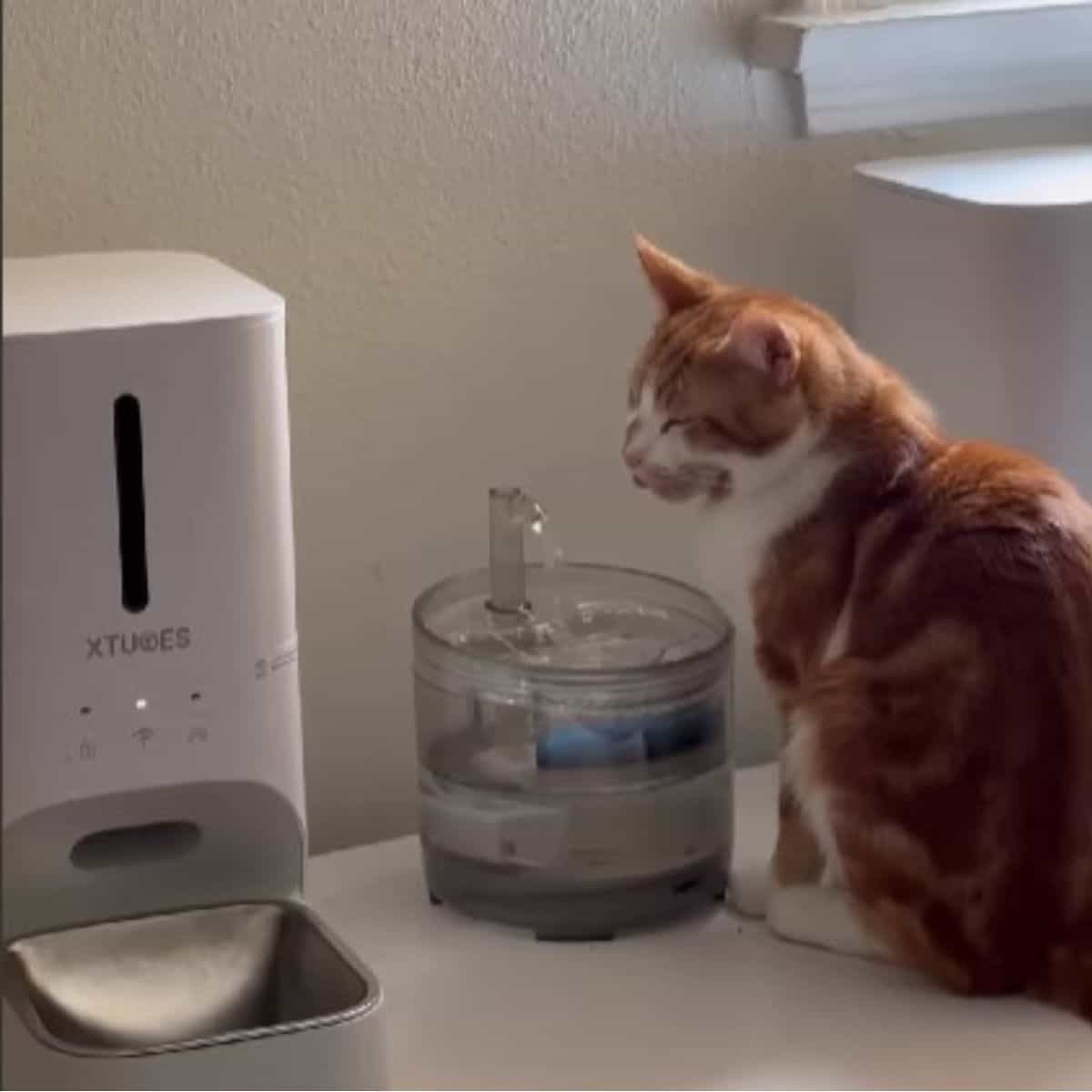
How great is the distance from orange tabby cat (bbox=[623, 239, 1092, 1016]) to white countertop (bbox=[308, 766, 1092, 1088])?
0.03 meters

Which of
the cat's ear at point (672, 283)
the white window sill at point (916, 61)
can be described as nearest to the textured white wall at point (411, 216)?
the white window sill at point (916, 61)

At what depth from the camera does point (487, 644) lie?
1.15 meters

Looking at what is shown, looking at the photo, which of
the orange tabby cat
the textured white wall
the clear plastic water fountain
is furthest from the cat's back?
the textured white wall

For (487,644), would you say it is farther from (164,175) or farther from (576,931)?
(164,175)

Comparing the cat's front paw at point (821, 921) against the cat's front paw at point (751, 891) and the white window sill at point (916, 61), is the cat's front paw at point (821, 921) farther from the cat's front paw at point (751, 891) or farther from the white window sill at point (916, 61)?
the white window sill at point (916, 61)

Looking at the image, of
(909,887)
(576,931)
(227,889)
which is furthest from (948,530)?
(227,889)

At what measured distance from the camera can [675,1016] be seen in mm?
1000

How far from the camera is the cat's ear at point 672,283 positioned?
1.12 m

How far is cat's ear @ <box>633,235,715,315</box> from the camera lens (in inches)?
44.3

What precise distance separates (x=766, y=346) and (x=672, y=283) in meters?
0.10

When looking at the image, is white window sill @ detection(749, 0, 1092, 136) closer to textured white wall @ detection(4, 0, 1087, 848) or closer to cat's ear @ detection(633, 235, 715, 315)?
textured white wall @ detection(4, 0, 1087, 848)

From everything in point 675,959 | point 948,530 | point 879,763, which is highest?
point 948,530

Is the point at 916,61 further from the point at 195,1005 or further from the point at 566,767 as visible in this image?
the point at 195,1005

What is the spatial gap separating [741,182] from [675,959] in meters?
0.48
